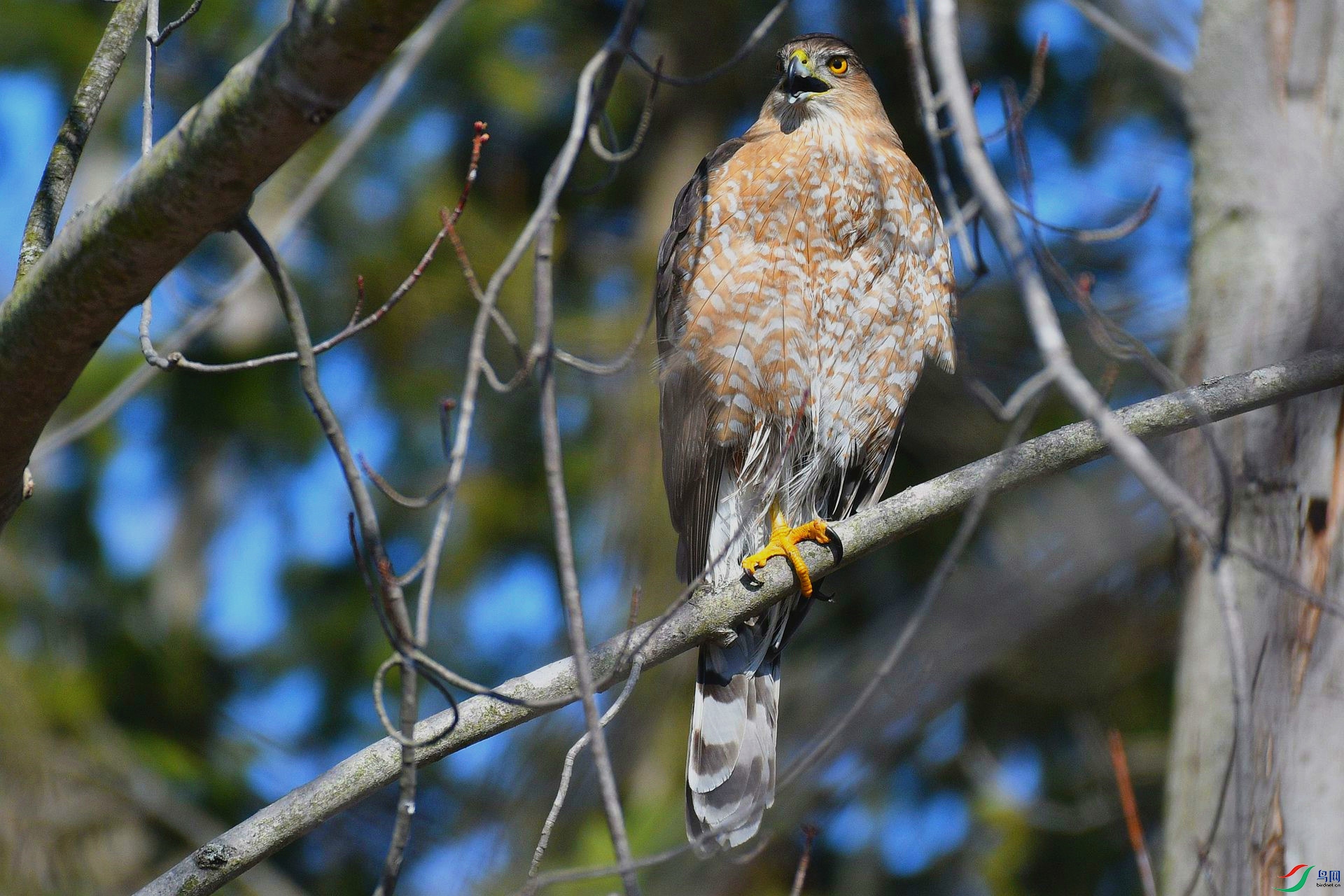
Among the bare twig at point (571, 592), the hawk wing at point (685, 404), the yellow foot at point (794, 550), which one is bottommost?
the bare twig at point (571, 592)

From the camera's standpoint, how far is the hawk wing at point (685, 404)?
3.47 metres

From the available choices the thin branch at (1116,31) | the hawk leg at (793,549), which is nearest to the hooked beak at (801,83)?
the hawk leg at (793,549)

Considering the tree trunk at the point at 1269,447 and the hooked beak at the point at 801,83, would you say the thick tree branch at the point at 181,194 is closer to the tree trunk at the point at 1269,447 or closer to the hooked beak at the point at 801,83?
the tree trunk at the point at 1269,447

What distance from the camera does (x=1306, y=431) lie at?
3135 millimetres

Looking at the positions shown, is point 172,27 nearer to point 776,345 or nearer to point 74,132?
point 74,132

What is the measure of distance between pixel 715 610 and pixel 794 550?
1.43 feet

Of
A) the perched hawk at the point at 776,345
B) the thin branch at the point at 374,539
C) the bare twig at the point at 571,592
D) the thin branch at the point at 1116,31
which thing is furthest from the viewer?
the perched hawk at the point at 776,345

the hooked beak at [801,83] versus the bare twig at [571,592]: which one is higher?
the hooked beak at [801,83]

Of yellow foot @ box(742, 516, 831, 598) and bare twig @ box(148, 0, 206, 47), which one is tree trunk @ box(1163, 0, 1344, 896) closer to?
yellow foot @ box(742, 516, 831, 598)

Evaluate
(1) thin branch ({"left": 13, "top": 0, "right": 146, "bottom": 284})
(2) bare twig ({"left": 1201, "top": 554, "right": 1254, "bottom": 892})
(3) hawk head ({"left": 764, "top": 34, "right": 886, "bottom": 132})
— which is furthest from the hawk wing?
(2) bare twig ({"left": 1201, "top": 554, "right": 1254, "bottom": 892})

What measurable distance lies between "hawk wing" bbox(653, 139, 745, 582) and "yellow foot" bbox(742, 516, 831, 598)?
370 mm

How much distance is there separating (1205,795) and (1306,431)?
41.2 inches

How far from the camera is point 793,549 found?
3105mm

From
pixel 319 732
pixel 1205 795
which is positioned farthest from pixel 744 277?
pixel 319 732
